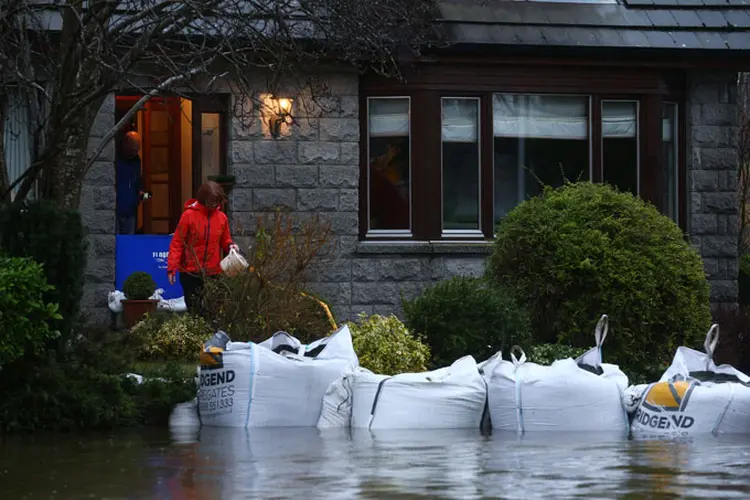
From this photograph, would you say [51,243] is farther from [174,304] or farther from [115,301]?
[174,304]

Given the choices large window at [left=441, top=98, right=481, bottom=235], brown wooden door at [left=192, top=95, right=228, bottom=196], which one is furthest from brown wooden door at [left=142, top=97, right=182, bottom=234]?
large window at [left=441, top=98, right=481, bottom=235]

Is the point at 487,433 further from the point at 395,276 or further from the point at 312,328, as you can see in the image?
the point at 395,276

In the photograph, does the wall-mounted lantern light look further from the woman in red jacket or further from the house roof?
the woman in red jacket

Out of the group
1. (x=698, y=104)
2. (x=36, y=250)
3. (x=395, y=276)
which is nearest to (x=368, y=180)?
(x=395, y=276)

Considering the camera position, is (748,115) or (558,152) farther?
(748,115)

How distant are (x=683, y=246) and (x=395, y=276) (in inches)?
199

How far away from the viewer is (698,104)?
20.3 metres

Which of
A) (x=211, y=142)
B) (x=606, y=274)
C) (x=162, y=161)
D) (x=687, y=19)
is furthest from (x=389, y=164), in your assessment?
(x=606, y=274)

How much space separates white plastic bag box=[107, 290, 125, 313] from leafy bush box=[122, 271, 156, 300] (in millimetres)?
156

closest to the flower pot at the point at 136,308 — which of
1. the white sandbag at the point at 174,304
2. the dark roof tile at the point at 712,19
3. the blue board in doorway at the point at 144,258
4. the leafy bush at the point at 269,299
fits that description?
the white sandbag at the point at 174,304

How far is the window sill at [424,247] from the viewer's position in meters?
19.0

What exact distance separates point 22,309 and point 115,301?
286 inches

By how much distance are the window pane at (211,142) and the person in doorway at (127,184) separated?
0.82 m

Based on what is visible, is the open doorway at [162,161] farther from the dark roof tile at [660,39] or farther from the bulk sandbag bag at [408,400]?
the bulk sandbag bag at [408,400]
